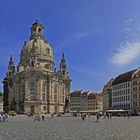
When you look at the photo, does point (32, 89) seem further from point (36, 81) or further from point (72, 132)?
point (72, 132)

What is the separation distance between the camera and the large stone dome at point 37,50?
128625 mm

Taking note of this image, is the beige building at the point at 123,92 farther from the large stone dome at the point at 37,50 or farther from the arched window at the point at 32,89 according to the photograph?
the arched window at the point at 32,89

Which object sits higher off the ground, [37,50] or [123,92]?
[37,50]

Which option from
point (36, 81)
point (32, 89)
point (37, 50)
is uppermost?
point (37, 50)

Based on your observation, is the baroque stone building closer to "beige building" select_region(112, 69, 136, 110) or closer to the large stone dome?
the large stone dome

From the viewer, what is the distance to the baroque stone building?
121250mm

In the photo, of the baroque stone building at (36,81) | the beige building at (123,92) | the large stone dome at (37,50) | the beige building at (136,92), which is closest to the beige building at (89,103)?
the beige building at (123,92)

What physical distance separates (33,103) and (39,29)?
107 ft

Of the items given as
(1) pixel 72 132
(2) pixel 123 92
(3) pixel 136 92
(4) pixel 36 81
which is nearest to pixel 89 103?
(2) pixel 123 92

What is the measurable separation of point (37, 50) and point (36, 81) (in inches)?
551

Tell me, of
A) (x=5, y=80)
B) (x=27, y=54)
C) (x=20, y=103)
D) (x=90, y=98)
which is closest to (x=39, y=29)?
(x=27, y=54)

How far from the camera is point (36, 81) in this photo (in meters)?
122

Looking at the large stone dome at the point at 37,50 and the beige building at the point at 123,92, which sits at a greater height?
the large stone dome at the point at 37,50

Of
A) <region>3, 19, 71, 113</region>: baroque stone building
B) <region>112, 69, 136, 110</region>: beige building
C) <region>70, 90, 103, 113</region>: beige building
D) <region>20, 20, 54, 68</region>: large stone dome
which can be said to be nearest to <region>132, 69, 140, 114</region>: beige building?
<region>112, 69, 136, 110</region>: beige building
